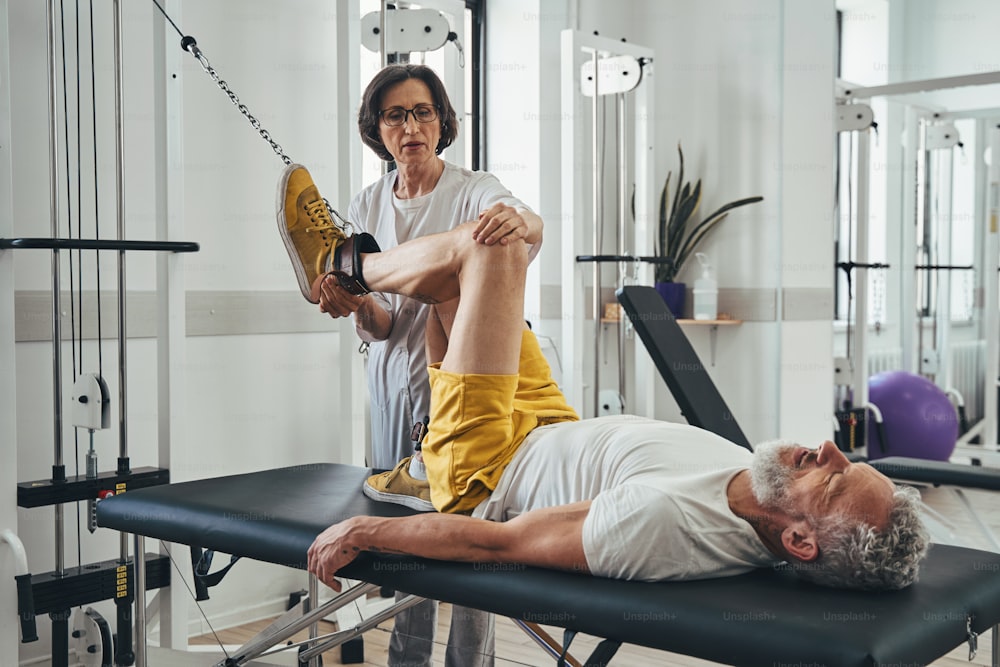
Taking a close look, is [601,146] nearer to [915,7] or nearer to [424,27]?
[424,27]

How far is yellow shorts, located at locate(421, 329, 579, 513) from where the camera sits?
68.4 inches

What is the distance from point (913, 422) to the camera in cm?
463

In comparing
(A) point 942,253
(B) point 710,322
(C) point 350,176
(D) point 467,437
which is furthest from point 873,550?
(A) point 942,253

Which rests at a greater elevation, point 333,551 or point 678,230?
point 678,230

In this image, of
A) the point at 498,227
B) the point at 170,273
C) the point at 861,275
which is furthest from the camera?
the point at 861,275

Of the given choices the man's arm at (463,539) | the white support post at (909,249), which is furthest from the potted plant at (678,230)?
the man's arm at (463,539)

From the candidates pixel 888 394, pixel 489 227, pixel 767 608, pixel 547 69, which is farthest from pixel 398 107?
pixel 888 394

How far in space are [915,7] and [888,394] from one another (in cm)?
237

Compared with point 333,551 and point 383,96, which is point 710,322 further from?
point 333,551

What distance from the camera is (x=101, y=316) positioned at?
2.66m

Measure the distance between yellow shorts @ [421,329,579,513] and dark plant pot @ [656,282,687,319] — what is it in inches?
101

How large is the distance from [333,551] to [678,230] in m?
3.05

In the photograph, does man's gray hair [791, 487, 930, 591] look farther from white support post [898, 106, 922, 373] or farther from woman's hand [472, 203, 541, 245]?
white support post [898, 106, 922, 373]

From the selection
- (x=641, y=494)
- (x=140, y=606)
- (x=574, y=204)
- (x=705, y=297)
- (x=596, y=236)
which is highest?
(x=574, y=204)
